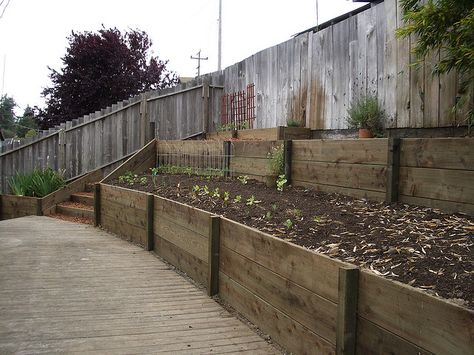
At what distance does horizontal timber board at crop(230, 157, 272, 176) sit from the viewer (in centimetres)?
639

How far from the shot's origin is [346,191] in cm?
487

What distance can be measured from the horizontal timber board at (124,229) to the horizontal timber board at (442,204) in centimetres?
416

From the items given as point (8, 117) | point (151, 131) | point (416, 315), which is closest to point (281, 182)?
point (416, 315)

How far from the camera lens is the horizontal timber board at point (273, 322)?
3.11m

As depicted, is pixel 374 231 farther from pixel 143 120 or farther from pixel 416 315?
pixel 143 120

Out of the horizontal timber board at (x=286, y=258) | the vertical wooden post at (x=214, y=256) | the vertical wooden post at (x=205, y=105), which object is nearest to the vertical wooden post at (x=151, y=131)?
the vertical wooden post at (x=205, y=105)

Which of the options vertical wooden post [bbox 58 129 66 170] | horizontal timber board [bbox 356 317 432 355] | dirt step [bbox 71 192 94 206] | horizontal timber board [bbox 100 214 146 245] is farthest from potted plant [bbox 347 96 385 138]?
vertical wooden post [bbox 58 129 66 170]

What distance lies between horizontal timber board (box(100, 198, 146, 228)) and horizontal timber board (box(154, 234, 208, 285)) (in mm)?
548

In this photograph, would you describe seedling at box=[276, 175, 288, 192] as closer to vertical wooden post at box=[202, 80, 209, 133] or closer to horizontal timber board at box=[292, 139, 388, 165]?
horizontal timber board at box=[292, 139, 388, 165]

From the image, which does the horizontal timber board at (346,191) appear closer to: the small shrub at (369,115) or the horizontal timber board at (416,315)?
the small shrub at (369,115)

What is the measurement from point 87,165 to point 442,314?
1012cm

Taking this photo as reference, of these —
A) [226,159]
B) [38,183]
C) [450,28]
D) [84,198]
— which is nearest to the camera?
[450,28]

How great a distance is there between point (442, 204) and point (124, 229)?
541cm

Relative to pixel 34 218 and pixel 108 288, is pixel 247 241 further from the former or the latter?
pixel 34 218
